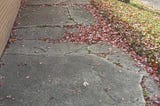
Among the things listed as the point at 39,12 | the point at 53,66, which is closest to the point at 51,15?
the point at 39,12

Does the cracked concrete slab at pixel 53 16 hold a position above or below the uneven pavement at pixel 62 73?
below

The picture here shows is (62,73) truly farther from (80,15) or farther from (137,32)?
(80,15)

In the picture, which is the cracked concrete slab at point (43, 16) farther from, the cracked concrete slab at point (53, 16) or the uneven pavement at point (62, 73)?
the uneven pavement at point (62, 73)

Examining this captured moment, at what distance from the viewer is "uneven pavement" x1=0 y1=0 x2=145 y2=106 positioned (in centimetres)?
Answer: 588

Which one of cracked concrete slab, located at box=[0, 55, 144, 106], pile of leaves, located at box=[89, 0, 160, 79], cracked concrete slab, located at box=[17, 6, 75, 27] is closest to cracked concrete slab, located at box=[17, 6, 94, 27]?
cracked concrete slab, located at box=[17, 6, 75, 27]

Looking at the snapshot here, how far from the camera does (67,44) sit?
27.1ft

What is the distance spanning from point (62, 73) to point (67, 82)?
390 millimetres

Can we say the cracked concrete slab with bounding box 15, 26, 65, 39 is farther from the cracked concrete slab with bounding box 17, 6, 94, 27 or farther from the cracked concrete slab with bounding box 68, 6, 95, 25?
the cracked concrete slab with bounding box 68, 6, 95, 25

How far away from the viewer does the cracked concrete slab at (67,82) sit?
19.1 feet

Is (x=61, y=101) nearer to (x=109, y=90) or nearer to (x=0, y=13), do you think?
(x=109, y=90)

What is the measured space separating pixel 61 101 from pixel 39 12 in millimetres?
5407

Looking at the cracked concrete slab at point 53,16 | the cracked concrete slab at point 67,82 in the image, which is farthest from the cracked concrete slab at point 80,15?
the cracked concrete slab at point 67,82

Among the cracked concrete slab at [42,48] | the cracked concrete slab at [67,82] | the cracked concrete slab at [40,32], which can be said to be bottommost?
the cracked concrete slab at [40,32]

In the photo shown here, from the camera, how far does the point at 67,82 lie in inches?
252
